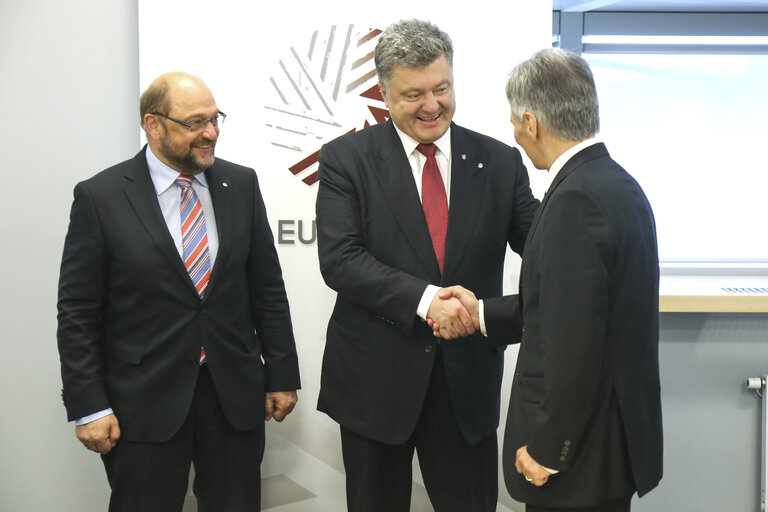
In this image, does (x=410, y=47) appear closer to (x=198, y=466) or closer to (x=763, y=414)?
(x=198, y=466)

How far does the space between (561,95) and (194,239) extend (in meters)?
1.10

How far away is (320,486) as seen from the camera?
308 cm

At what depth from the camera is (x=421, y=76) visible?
2309mm

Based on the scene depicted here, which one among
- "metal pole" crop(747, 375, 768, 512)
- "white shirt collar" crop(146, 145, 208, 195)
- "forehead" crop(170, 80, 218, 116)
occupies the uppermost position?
"forehead" crop(170, 80, 218, 116)

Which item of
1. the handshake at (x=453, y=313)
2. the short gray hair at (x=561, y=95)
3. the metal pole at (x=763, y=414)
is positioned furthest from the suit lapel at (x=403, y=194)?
the metal pole at (x=763, y=414)

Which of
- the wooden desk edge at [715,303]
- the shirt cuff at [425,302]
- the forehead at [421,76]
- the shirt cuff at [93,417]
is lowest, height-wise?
the shirt cuff at [93,417]

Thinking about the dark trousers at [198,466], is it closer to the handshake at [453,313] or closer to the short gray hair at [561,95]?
the handshake at [453,313]

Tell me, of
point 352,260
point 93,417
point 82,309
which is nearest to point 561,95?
point 352,260

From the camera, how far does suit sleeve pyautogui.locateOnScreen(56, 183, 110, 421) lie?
7.22ft

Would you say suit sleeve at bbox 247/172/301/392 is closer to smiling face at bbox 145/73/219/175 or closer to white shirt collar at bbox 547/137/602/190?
smiling face at bbox 145/73/219/175

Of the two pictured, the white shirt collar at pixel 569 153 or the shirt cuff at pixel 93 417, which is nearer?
the white shirt collar at pixel 569 153

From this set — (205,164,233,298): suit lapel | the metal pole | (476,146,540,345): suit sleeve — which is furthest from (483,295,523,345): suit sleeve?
the metal pole

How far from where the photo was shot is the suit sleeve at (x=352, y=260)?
2.24 metres

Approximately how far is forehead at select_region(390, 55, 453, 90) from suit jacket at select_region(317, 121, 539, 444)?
175 mm
